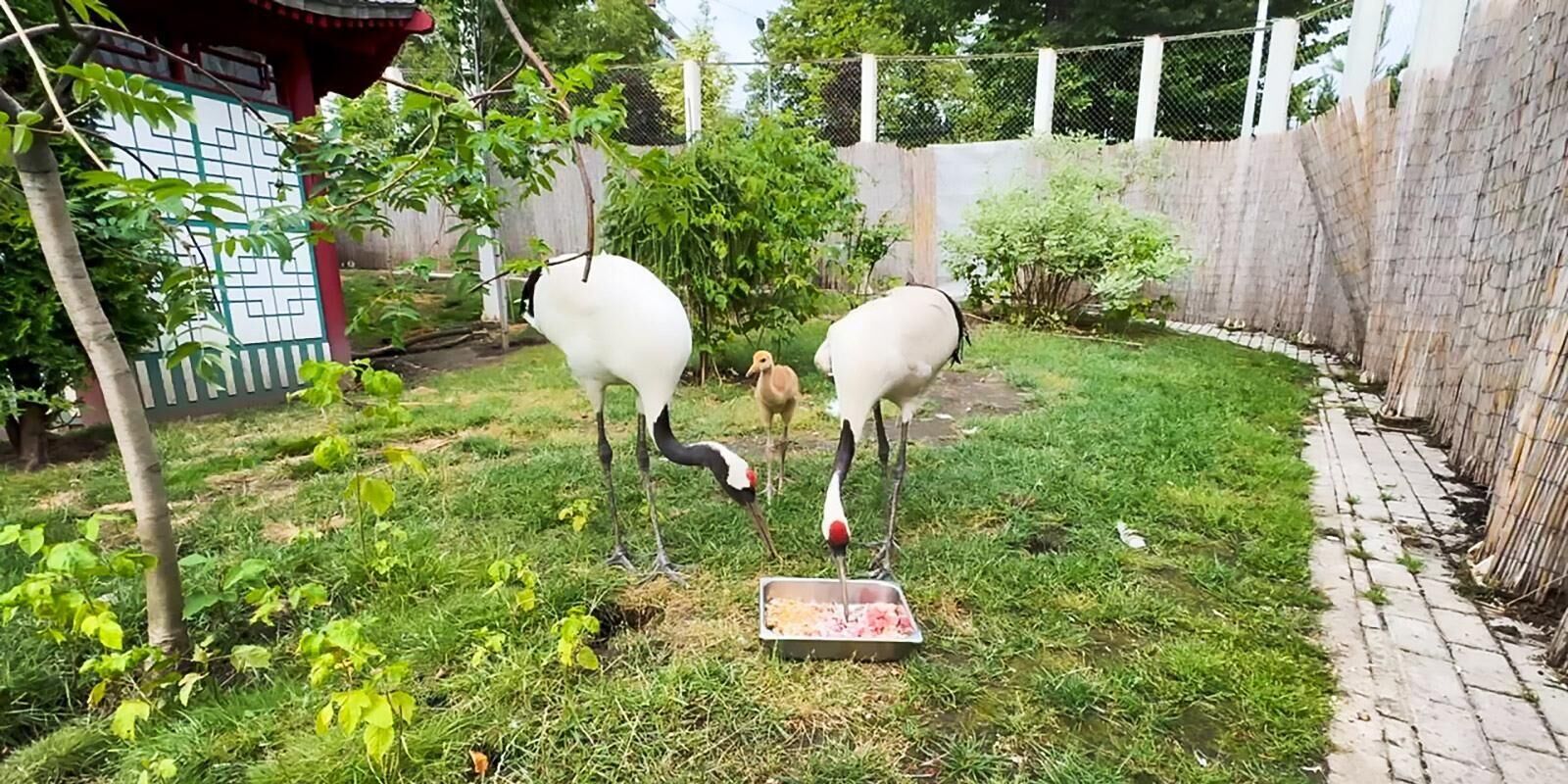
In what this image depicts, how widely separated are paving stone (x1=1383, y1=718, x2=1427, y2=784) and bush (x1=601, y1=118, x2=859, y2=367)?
3831mm

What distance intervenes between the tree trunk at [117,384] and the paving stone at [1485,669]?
3206mm

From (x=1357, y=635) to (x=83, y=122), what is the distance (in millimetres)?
5224

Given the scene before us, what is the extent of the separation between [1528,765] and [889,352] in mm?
1808

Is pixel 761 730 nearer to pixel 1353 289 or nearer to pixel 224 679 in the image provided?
pixel 224 679

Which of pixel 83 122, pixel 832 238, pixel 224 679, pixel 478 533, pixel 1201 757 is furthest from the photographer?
pixel 832 238

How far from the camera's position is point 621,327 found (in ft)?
8.04

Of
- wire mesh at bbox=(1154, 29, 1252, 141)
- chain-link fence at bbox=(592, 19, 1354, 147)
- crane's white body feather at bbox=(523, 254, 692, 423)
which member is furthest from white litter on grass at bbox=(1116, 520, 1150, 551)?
wire mesh at bbox=(1154, 29, 1252, 141)

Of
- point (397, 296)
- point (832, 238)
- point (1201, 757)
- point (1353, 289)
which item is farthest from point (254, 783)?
point (832, 238)

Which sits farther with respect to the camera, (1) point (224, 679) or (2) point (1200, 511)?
(2) point (1200, 511)

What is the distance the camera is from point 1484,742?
66.9 inches

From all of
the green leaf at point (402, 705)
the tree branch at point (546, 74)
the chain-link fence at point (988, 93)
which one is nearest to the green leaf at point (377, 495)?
the green leaf at point (402, 705)

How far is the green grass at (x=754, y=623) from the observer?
1647 mm

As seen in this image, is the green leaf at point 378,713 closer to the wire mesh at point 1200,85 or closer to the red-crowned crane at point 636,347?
the red-crowned crane at point 636,347

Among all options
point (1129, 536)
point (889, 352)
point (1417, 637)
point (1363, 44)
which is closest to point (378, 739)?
point (889, 352)
